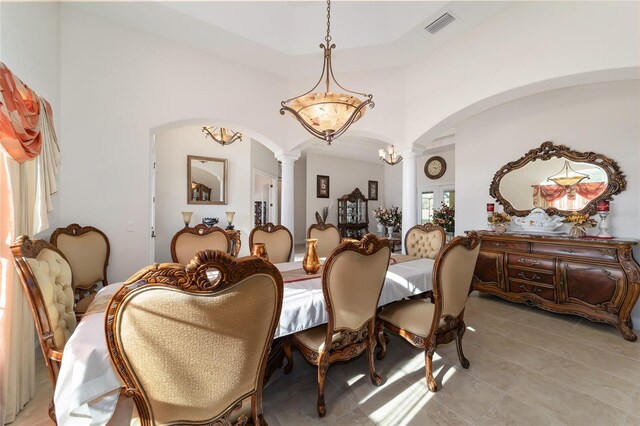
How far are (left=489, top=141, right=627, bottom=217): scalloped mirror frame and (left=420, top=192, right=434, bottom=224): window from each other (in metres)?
3.59

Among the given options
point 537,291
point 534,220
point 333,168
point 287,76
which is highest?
point 287,76

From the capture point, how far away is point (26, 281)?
1208 mm

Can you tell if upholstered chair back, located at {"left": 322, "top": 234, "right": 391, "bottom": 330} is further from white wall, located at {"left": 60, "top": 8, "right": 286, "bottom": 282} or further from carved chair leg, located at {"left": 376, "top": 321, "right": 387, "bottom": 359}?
white wall, located at {"left": 60, "top": 8, "right": 286, "bottom": 282}

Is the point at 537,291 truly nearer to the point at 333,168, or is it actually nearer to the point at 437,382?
the point at 437,382

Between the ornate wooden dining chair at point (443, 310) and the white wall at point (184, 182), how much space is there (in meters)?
4.13

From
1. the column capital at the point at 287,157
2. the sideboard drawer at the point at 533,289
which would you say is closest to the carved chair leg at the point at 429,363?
the sideboard drawer at the point at 533,289

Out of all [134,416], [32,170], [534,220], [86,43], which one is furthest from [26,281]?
[534,220]

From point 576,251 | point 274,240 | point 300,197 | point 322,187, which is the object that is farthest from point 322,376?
point 300,197

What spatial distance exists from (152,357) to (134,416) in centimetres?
38

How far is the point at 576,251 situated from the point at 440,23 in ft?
9.57

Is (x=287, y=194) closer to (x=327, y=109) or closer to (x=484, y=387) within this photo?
(x=327, y=109)

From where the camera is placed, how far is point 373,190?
8.84 m

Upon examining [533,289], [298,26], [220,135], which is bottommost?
[533,289]

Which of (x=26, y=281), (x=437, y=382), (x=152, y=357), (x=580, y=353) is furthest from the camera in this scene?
(x=580, y=353)
